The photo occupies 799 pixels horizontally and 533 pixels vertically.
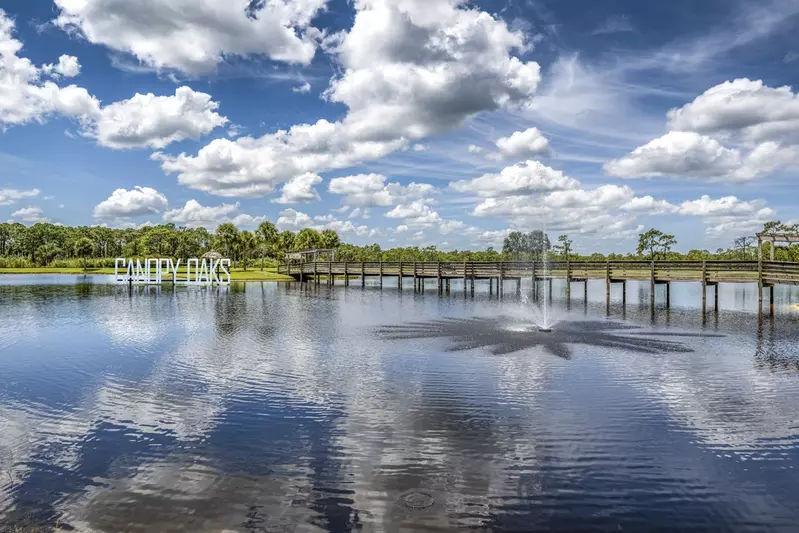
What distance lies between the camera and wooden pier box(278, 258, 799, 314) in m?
38.3

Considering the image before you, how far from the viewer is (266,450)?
433 inches

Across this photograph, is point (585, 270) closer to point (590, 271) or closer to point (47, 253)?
point (590, 271)

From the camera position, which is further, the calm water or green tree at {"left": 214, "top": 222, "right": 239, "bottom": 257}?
green tree at {"left": 214, "top": 222, "right": 239, "bottom": 257}

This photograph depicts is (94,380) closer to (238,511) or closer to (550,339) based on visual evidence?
(238,511)

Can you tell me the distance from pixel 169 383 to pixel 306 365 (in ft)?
15.6

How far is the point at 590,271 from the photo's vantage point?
56.8 meters

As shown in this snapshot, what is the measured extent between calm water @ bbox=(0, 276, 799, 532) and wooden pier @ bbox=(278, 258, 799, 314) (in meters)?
16.3

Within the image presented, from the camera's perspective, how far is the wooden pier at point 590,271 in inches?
1508

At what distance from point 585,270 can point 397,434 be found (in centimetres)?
4660

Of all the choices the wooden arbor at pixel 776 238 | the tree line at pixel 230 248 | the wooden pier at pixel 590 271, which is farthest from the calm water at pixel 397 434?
the tree line at pixel 230 248

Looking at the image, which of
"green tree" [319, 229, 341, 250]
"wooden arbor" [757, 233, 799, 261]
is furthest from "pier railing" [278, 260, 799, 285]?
"green tree" [319, 229, 341, 250]

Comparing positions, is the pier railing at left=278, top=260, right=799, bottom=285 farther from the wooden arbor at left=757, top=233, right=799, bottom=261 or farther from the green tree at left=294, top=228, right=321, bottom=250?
the green tree at left=294, top=228, right=321, bottom=250

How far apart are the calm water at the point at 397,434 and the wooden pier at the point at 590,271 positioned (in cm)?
1633

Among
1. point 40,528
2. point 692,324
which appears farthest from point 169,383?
point 692,324
